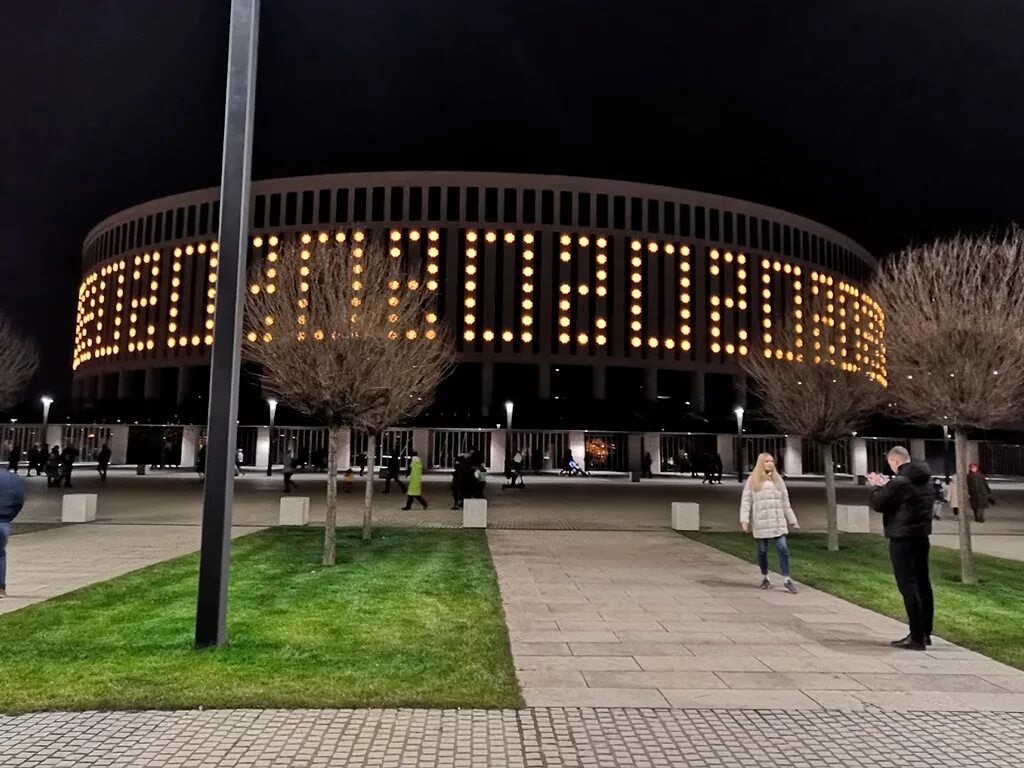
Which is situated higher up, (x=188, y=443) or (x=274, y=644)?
(x=188, y=443)

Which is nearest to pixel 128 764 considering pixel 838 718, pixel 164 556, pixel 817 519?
pixel 838 718

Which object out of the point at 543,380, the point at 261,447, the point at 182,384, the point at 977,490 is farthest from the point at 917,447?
the point at 182,384

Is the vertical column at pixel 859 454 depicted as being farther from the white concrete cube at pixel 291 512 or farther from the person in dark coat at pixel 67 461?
the person in dark coat at pixel 67 461

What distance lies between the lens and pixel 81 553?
1229 centimetres

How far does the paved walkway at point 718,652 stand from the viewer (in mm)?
5406

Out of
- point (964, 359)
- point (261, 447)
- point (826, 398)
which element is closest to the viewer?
point (964, 359)

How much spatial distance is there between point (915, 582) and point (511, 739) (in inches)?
180

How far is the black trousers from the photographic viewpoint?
685 centimetres

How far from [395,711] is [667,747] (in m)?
1.87

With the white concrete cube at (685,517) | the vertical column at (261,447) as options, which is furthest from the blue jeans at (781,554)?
the vertical column at (261,447)

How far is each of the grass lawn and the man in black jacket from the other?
3.91 meters

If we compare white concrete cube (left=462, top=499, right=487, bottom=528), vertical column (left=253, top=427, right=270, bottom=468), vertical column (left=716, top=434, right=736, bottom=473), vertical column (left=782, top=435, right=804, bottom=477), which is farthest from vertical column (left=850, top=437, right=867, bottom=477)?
white concrete cube (left=462, top=499, right=487, bottom=528)

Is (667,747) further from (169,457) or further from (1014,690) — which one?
(169,457)

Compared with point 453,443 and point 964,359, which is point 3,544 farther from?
point 453,443
